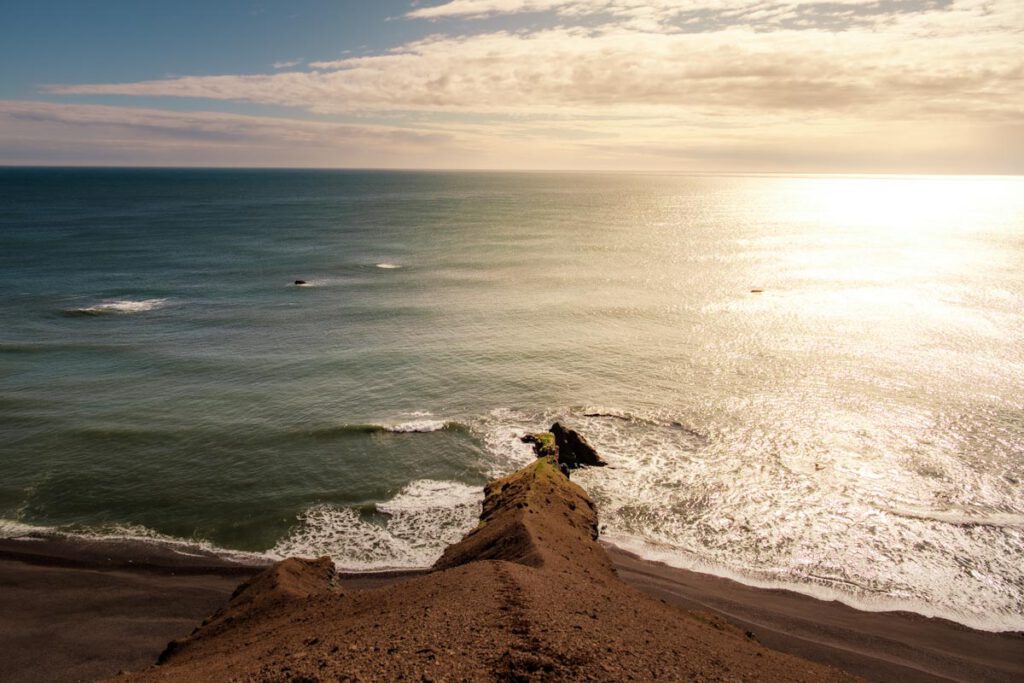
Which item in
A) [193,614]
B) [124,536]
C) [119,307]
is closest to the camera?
[193,614]

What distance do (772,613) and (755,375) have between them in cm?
2754

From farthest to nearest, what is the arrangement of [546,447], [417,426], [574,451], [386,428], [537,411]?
1. [537,411]
2. [417,426]
3. [386,428]
4. [574,451]
5. [546,447]

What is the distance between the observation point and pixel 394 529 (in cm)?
2939

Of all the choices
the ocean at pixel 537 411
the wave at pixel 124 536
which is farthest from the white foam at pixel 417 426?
the wave at pixel 124 536

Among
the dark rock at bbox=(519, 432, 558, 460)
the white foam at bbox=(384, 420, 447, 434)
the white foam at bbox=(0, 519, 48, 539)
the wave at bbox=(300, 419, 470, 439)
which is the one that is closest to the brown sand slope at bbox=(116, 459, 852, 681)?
the dark rock at bbox=(519, 432, 558, 460)

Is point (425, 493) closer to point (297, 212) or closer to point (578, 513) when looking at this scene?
point (578, 513)

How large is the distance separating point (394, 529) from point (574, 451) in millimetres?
11342

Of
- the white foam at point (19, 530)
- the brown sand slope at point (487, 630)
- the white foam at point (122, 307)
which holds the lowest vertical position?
the white foam at point (19, 530)

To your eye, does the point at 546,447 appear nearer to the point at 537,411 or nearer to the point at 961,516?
the point at 537,411

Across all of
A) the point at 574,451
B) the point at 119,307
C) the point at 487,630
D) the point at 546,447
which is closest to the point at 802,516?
the point at 574,451

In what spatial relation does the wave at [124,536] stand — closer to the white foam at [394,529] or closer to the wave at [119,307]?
the white foam at [394,529]

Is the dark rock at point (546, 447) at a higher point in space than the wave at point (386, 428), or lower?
higher

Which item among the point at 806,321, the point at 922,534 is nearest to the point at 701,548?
the point at 922,534

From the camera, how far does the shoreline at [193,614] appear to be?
2125 centimetres
